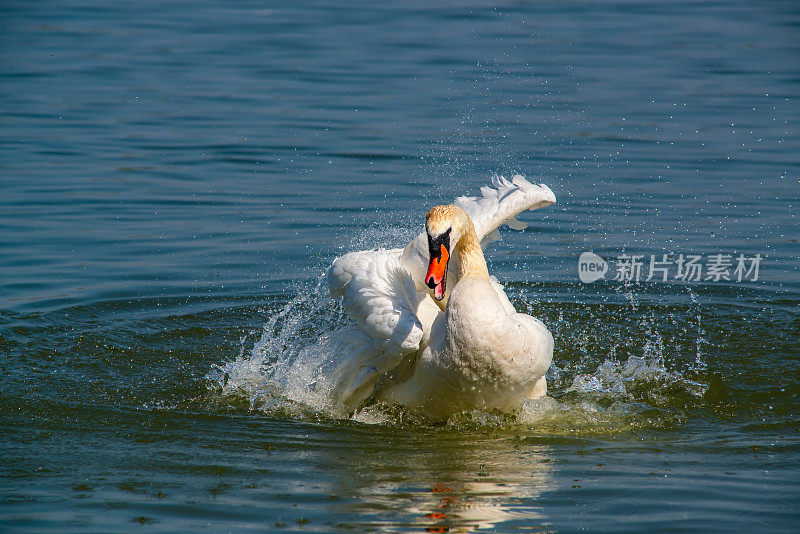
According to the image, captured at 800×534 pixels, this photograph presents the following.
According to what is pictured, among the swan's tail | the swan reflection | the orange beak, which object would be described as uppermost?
the swan's tail

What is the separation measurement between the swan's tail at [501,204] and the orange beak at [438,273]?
152 centimetres

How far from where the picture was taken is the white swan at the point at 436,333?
6238 millimetres

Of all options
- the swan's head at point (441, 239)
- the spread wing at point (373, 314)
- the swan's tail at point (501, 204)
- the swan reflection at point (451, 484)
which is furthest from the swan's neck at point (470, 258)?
the swan reflection at point (451, 484)

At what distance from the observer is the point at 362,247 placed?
10.5 m

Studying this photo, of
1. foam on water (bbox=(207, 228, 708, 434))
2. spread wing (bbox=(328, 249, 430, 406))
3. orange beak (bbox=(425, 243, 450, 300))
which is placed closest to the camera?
orange beak (bbox=(425, 243, 450, 300))

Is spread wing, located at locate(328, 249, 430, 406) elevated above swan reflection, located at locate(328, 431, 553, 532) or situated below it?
above

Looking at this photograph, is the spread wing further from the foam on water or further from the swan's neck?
the swan's neck

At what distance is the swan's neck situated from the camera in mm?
6715

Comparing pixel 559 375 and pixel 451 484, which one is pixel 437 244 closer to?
pixel 451 484

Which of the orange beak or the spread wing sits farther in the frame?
the spread wing

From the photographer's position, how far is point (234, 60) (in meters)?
19.8

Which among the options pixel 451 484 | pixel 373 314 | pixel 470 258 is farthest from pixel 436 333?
pixel 451 484

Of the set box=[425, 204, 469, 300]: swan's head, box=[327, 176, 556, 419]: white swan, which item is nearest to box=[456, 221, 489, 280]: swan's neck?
box=[327, 176, 556, 419]: white swan

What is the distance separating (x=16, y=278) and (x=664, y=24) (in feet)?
58.0
